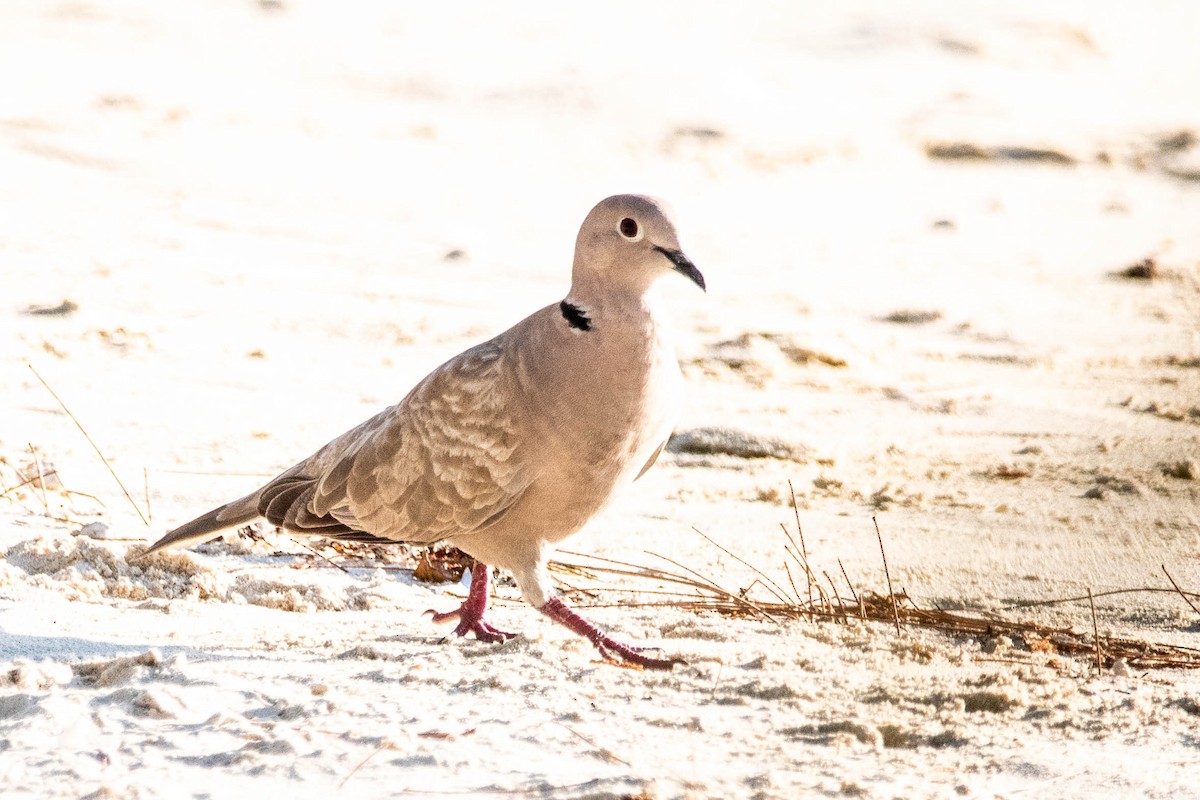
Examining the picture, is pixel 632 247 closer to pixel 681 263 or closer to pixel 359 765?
pixel 681 263

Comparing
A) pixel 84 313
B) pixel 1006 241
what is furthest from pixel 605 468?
pixel 1006 241

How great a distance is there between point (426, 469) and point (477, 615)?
0.38 m

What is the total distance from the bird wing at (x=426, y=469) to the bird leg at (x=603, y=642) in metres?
0.28

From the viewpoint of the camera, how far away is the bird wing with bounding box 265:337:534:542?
3.46 m

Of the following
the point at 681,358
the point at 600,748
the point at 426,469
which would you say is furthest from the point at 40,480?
the point at 681,358

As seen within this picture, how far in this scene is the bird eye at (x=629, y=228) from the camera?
3.45 meters

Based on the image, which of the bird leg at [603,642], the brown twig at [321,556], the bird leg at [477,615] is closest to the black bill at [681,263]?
the bird leg at [603,642]

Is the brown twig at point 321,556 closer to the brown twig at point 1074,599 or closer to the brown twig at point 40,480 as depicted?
the brown twig at point 40,480

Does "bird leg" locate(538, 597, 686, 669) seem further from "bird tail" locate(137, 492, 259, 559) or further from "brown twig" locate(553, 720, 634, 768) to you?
"bird tail" locate(137, 492, 259, 559)

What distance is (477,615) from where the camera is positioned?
142 inches

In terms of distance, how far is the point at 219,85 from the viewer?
10281 millimetres

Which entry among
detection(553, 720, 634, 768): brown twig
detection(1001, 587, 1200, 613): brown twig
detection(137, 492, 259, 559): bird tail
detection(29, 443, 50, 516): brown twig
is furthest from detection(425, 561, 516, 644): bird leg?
detection(1001, 587, 1200, 613): brown twig

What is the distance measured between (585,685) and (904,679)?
650 millimetres

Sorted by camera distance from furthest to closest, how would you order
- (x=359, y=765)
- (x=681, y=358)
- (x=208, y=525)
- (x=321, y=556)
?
(x=681, y=358) → (x=321, y=556) → (x=208, y=525) → (x=359, y=765)
